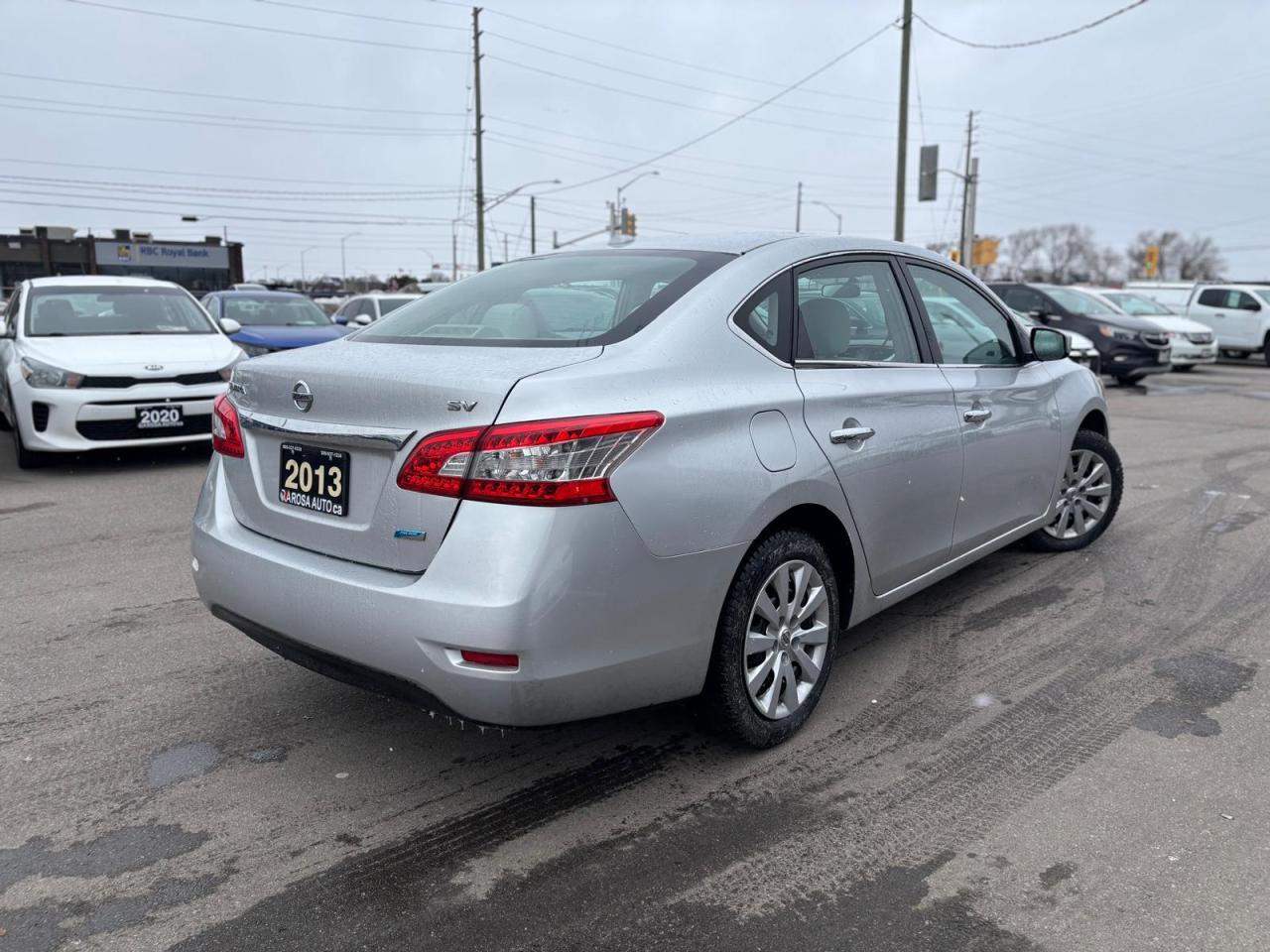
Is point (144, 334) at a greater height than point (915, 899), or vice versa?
point (144, 334)

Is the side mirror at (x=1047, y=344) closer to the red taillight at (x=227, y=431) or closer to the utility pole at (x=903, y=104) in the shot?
the red taillight at (x=227, y=431)

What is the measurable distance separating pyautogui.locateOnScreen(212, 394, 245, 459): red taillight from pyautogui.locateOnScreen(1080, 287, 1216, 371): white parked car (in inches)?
727

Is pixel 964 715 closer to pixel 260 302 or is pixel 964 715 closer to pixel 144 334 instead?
pixel 144 334

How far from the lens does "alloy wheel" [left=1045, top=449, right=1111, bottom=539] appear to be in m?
5.49

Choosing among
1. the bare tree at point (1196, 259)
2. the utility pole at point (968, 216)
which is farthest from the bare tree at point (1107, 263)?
the utility pole at point (968, 216)

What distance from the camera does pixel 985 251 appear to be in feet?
124

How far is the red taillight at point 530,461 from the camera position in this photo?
2.51 meters

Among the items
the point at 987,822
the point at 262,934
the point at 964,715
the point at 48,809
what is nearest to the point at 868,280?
the point at 964,715

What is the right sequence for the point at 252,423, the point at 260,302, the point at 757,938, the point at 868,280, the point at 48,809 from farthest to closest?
the point at 260,302 < the point at 868,280 < the point at 252,423 < the point at 48,809 < the point at 757,938

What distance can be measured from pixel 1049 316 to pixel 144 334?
48.6 feet

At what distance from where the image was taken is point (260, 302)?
1329 cm

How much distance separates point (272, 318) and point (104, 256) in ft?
262

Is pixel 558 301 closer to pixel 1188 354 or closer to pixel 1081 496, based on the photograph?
pixel 1081 496

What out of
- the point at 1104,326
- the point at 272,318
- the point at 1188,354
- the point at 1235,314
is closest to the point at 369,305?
the point at 272,318
